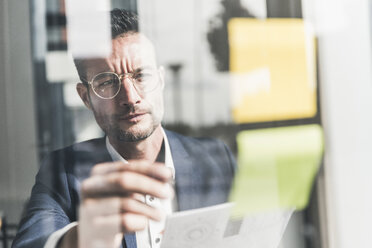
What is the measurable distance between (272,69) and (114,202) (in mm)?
642

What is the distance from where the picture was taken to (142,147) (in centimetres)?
115

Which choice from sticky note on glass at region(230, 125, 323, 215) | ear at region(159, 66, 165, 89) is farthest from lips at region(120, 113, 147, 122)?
sticky note on glass at region(230, 125, 323, 215)

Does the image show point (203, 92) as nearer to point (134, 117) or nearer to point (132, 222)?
point (134, 117)

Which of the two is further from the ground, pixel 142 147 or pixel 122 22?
pixel 122 22

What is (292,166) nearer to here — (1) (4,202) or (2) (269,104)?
(2) (269,104)

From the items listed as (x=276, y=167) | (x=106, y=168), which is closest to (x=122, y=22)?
(x=106, y=168)

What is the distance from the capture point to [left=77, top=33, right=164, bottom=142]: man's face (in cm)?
110

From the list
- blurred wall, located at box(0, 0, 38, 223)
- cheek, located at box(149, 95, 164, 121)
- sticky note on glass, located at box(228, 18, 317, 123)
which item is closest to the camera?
blurred wall, located at box(0, 0, 38, 223)

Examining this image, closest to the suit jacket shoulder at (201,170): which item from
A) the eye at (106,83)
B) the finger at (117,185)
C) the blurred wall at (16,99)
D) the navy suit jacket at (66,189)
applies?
the navy suit jacket at (66,189)

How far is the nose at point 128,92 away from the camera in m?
1.10

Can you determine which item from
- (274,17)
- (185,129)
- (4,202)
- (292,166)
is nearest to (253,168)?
(292,166)

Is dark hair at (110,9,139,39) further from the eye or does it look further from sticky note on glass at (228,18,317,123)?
sticky note on glass at (228,18,317,123)

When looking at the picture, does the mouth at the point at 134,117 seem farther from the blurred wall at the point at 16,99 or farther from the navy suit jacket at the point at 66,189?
the blurred wall at the point at 16,99

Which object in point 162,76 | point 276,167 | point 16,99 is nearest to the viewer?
point 16,99
